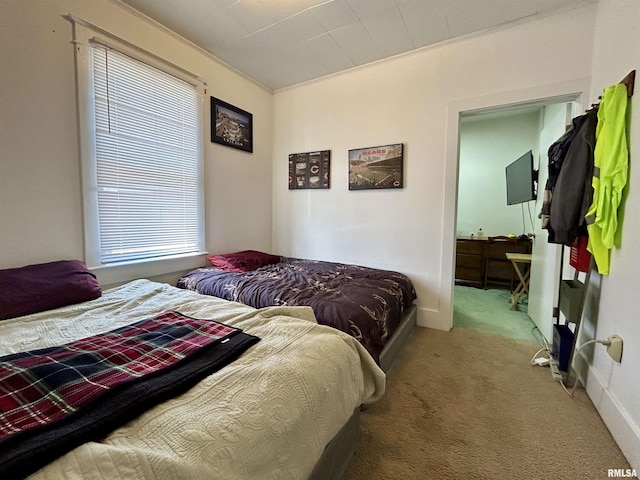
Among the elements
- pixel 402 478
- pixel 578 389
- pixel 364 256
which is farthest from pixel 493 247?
pixel 402 478

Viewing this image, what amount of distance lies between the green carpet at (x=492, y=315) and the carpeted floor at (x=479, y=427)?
0.61 m

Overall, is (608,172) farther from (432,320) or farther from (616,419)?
(432,320)

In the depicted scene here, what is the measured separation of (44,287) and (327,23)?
2.74m

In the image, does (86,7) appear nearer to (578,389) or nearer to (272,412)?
(272,412)

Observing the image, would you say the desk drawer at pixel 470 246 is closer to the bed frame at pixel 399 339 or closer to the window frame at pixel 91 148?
the bed frame at pixel 399 339

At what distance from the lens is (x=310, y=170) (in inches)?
135

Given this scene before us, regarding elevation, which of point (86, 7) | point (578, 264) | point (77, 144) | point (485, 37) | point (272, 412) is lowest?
point (272, 412)

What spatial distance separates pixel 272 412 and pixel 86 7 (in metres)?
2.82

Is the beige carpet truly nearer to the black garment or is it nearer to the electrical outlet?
the electrical outlet

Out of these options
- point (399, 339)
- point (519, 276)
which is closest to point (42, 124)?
point (399, 339)

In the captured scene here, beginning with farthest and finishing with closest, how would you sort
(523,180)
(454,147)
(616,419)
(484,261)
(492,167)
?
(492,167) < (484,261) < (523,180) < (454,147) < (616,419)

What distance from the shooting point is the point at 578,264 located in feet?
6.19

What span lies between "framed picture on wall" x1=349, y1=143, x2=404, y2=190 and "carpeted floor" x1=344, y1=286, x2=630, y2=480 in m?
1.73

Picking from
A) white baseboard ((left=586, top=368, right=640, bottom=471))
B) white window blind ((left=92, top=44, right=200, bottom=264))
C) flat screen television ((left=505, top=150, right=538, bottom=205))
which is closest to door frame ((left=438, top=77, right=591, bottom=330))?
flat screen television ((left=505, top=150, right=538, bottom=205))
